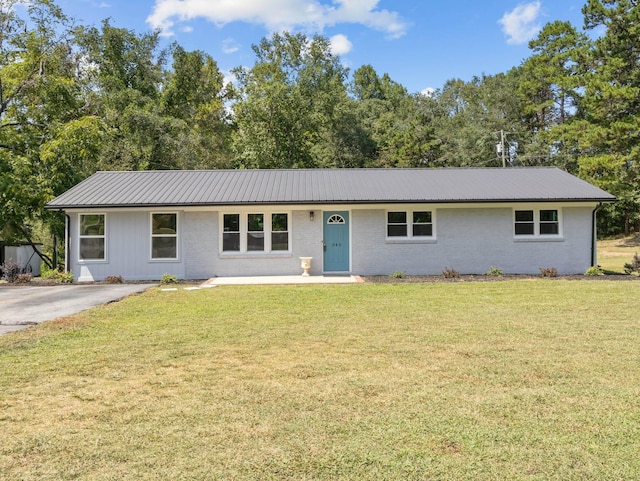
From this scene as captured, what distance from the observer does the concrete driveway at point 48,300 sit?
8625 millimetres

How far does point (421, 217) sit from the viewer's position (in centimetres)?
1662

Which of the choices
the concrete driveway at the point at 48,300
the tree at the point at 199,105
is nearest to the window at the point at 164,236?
the concrete driveway at the point at 48,300

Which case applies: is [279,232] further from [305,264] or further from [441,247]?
[441,247]

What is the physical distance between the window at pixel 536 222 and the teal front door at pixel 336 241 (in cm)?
618

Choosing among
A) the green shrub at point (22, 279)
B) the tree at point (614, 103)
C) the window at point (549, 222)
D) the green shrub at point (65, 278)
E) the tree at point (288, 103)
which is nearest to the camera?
the green shrub at point (22, 279)

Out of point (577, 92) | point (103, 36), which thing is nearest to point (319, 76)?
point (103, 36)

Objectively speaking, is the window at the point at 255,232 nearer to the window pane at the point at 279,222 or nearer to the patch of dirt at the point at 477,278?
the window pane at the point at 279,222

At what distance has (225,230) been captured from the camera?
16.5 m

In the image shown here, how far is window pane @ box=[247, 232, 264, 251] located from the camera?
16.6m

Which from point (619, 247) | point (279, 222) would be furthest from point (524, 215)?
point (619, 247)

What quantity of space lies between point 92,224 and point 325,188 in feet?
27.6

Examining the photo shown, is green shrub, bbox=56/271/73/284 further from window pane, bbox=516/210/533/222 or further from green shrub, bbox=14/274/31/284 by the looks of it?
window pane, bbox=516/210/533/222

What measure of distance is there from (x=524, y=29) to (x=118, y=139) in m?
34.4

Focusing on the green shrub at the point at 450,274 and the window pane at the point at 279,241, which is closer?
the green shrub at the point at 450,274
